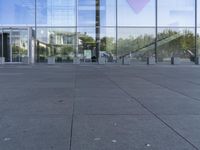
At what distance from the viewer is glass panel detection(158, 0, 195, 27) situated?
40469mm

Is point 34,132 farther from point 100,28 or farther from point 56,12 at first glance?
point 56,12

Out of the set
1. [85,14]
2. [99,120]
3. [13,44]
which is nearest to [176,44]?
[85,14]

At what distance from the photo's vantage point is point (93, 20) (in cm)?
4062

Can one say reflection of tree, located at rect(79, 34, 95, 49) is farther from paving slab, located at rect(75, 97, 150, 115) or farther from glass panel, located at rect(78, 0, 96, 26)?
paving slab, located at rect(75, 97, 150, 115)

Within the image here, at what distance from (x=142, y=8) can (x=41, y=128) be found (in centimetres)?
3452

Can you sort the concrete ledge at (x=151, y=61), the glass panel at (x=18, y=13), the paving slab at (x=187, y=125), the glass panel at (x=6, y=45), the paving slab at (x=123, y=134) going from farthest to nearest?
the glass panel at (x=18, y=13)
the glass panel at (x=6, y=45)
the concrete ledge at (x=151, y=61)
the paving slab at (x=187, y=125)
the paving slab at (x=123, y=134)

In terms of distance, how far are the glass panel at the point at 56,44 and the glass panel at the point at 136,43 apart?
16.0ft

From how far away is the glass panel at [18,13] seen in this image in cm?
4006

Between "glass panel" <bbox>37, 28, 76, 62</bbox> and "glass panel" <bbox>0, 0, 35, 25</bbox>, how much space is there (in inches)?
78.7

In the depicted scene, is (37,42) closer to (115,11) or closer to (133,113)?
(115,11)

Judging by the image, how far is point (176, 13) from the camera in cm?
4066

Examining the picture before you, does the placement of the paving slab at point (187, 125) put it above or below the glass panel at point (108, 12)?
below

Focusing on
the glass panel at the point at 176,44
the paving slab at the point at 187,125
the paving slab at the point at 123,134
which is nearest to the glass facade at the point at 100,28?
the glass panel at the point at 176,44

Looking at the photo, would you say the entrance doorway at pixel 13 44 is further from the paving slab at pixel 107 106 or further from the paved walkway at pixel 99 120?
the paving slab at pixel 107 106
